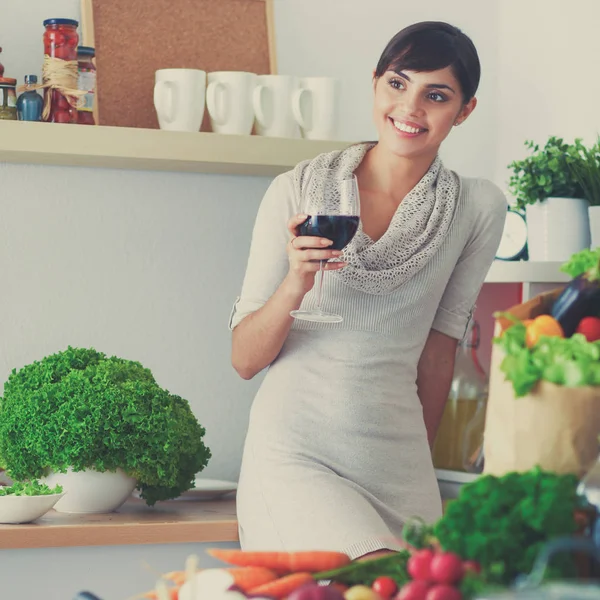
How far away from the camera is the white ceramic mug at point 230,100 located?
91.7 inches

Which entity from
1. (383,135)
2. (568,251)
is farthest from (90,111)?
(568,251)

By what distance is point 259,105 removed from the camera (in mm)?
2367

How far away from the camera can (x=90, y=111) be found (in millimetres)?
2295

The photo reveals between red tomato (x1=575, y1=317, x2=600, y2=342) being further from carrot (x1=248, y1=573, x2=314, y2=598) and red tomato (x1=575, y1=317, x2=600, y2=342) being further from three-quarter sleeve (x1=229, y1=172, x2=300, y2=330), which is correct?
three-quarter sleeve (x1=229, y1=172, x2=300, y2=330)

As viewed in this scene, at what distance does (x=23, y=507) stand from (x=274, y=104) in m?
1.04

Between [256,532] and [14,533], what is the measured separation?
485 mm

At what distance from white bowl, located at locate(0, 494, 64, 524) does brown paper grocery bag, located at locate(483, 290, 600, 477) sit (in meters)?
1.26

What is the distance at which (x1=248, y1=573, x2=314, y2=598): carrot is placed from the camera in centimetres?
99

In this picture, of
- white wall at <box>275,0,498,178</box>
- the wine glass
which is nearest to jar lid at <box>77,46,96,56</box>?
white wall at <box>275,0,498,178</box>

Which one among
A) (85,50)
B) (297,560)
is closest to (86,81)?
(85,50)

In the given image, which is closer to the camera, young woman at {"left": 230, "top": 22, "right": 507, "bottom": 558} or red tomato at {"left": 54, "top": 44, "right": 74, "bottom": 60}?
young woman at {"left": 230, "top": 22, "right": 507, "bottom": 558}

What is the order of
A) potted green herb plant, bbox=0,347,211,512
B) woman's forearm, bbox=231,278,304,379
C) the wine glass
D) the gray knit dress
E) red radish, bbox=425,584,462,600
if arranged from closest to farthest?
red radish, bbox=425,584,462,600 < the wine glass < woman's forearm, bbox=231,278,304,379 < the gray knit dress < potted green herb plant, bbox=0,347,211,512

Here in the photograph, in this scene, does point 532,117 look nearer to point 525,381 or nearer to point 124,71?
point 124,71

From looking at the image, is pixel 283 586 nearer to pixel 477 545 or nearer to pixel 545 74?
pixel 477 545
